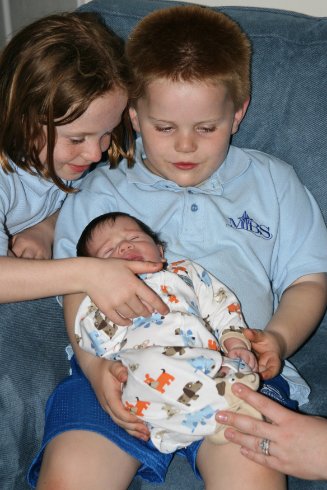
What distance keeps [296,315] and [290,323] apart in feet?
0.10

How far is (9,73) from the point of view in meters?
1.53

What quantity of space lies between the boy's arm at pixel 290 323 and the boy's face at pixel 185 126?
1.11 feet

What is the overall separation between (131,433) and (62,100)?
69 centimetres

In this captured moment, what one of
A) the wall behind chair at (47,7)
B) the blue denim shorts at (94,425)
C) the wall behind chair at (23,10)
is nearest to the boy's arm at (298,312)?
the blue denim shorts at (94,425)

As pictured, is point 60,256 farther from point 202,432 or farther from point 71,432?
point 202,432

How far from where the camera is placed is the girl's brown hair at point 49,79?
4.86 ft

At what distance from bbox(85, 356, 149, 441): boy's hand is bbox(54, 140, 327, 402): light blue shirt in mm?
309

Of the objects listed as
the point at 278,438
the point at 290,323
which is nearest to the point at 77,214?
the point at 290,323

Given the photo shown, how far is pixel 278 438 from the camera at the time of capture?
1.27m

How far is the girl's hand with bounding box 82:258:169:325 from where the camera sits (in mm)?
1355

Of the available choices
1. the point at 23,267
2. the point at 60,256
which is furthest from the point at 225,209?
the point at 23,267

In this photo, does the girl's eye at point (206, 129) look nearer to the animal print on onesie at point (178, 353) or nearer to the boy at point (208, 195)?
the boy at point (208, 195)

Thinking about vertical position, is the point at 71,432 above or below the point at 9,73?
below

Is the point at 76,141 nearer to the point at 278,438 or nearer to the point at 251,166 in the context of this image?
the point at 251,166
